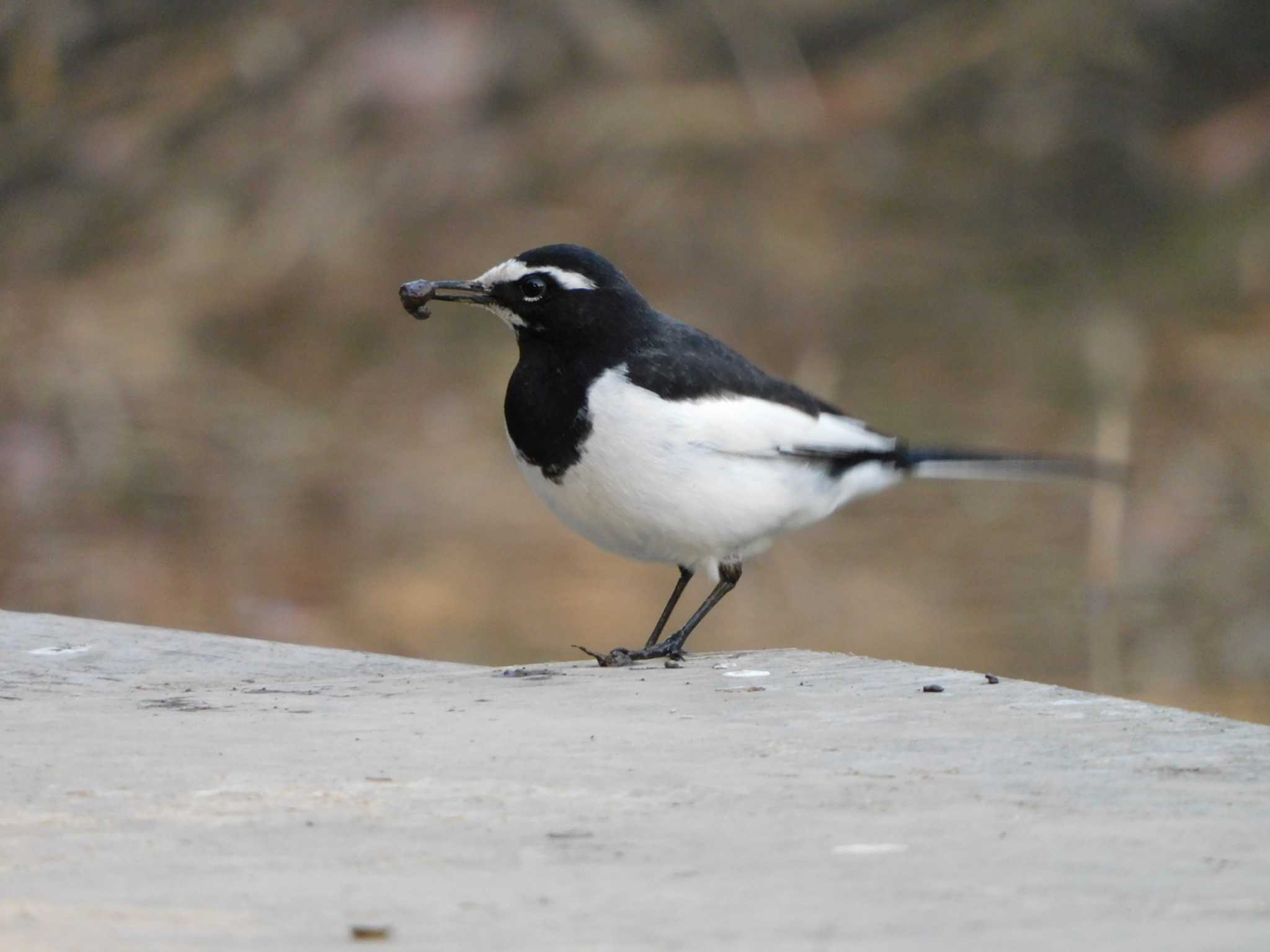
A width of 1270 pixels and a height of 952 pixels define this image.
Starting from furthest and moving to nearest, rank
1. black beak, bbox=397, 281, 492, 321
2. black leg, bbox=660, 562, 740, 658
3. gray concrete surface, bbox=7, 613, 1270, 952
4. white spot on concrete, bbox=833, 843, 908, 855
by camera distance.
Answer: black beak, bbox=397, 281, 492, 321 < black leg, bbox=660, 562, 740, 658 < white spot on concrete, bbox=833, 843, 908, 855 < gray concrete surface, bbox=7, 613, 1270, 952

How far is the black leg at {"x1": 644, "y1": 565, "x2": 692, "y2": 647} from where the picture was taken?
4344 millimetres

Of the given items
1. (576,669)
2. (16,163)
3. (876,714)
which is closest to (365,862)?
(876,714)

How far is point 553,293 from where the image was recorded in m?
4.22

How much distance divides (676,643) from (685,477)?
401 mm

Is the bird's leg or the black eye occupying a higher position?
the black eye

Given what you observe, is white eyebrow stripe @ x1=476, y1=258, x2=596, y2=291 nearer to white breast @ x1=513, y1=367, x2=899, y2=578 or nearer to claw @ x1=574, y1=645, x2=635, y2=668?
white breast @ x1=513, y1=367, x2=899, y2=578

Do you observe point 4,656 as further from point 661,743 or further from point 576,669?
point 661,743

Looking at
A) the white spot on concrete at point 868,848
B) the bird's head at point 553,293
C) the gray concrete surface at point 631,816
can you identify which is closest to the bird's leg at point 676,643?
the gray concrete surface at point 631,816

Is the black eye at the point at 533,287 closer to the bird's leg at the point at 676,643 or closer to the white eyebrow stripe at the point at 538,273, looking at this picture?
the white eyebrow stripe at the point at 538,273

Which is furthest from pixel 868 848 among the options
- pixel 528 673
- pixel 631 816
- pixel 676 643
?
pixel 676 643

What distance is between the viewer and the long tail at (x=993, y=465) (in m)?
4.38

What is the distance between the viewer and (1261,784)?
257 cm

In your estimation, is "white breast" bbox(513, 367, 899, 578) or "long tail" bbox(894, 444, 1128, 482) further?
"long tail" bbox(894, 444, 1128, 482)

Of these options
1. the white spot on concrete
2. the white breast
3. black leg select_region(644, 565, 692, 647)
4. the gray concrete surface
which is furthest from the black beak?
the white spot on concrete
